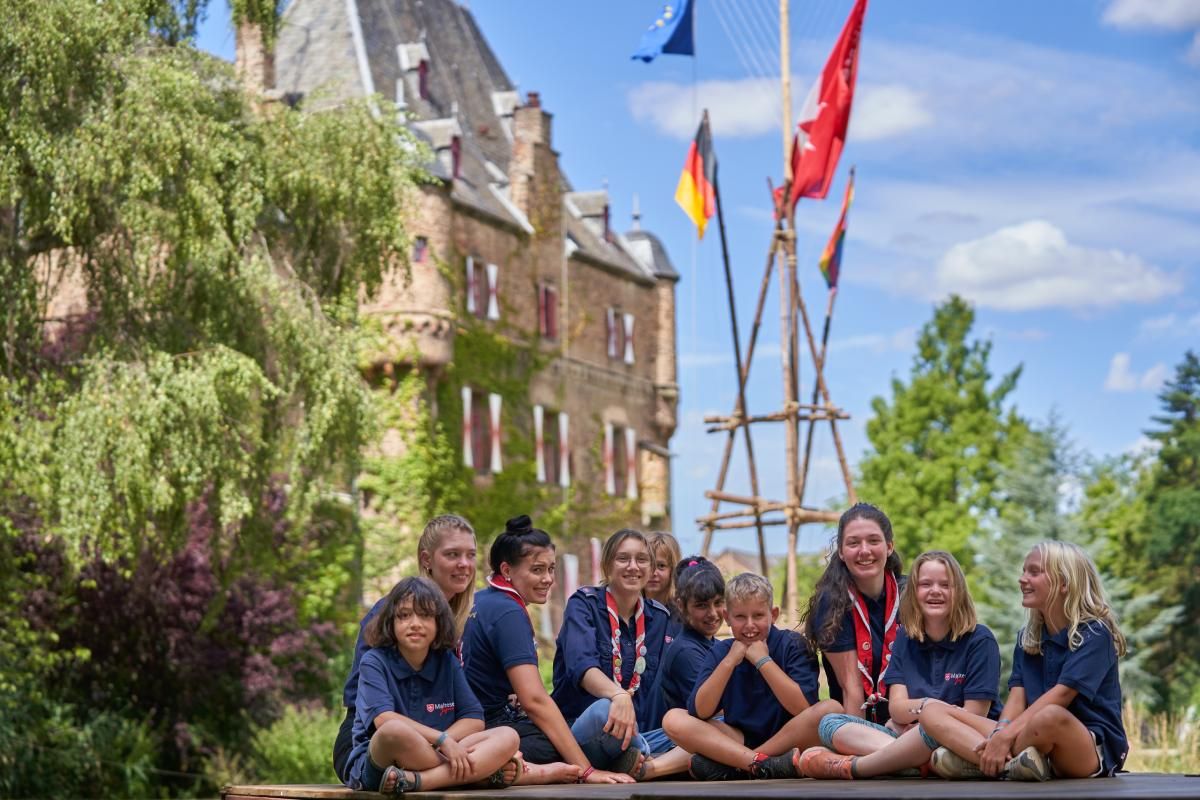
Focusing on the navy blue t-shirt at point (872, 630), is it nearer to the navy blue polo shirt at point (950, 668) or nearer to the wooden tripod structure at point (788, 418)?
the navy blue polo shirt at point (950, 668)

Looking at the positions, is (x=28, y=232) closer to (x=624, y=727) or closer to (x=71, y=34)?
(x=71, y=34)

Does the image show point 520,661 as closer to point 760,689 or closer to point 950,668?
point 760,689

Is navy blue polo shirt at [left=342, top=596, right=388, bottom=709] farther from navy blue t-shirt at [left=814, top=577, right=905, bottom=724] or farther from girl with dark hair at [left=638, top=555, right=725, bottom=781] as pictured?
navy blue t-shirt at [left=814, top=577, right=905, bottom=724]

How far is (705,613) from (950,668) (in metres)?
1.36

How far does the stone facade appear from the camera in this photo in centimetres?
3622

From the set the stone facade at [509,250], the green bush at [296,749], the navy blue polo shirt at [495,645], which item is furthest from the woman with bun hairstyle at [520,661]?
the stone facade at [509,250]

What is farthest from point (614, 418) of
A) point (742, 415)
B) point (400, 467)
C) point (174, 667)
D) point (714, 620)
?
point (714, 620)

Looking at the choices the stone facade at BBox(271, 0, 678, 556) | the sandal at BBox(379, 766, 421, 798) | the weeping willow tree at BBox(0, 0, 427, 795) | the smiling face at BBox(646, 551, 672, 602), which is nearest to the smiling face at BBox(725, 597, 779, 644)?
the smiling face at BBox(646, 551, 672, 602)

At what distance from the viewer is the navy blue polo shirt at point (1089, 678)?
748 centimetres

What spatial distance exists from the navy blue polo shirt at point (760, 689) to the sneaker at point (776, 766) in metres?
0.23

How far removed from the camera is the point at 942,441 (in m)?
46.8

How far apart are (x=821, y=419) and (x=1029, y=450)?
14.3 m

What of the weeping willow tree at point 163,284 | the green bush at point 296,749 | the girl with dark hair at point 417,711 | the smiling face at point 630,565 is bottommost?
the green bush at point 296,749

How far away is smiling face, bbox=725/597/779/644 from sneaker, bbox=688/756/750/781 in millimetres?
612
